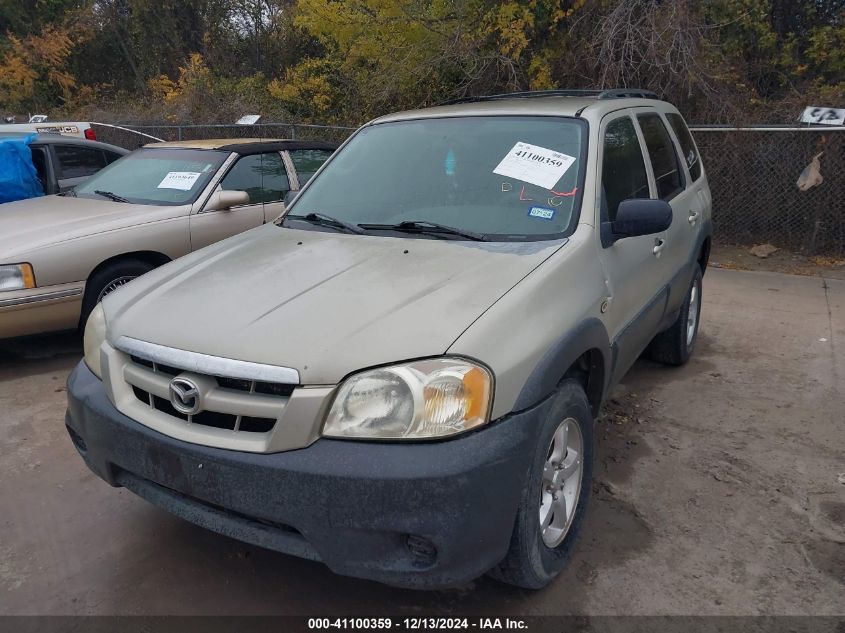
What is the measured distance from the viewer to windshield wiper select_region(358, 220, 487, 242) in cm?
304

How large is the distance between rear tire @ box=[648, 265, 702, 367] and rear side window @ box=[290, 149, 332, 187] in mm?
3392

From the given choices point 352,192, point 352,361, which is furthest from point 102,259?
point 352,361

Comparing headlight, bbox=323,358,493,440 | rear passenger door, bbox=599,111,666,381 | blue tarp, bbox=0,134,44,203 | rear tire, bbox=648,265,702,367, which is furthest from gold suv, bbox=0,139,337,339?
headlight, bbox=323,358,493,440

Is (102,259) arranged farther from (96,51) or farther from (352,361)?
(96,51)

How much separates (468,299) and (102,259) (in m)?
3.62

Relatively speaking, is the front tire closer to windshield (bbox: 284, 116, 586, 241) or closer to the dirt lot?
the dirt lot

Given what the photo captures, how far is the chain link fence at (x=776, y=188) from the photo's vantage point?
8094mm

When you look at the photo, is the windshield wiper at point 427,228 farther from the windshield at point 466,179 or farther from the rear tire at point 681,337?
the rear tire at point 681,337

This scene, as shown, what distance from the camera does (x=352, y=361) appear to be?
2.20 meters

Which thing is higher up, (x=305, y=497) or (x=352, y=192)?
(x=352, y=192)

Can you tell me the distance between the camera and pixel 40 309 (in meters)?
4.82

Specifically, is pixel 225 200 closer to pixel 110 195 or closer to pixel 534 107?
pixel 110 195

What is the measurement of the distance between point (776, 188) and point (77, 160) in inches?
317

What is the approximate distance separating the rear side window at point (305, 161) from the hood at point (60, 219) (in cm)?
129
